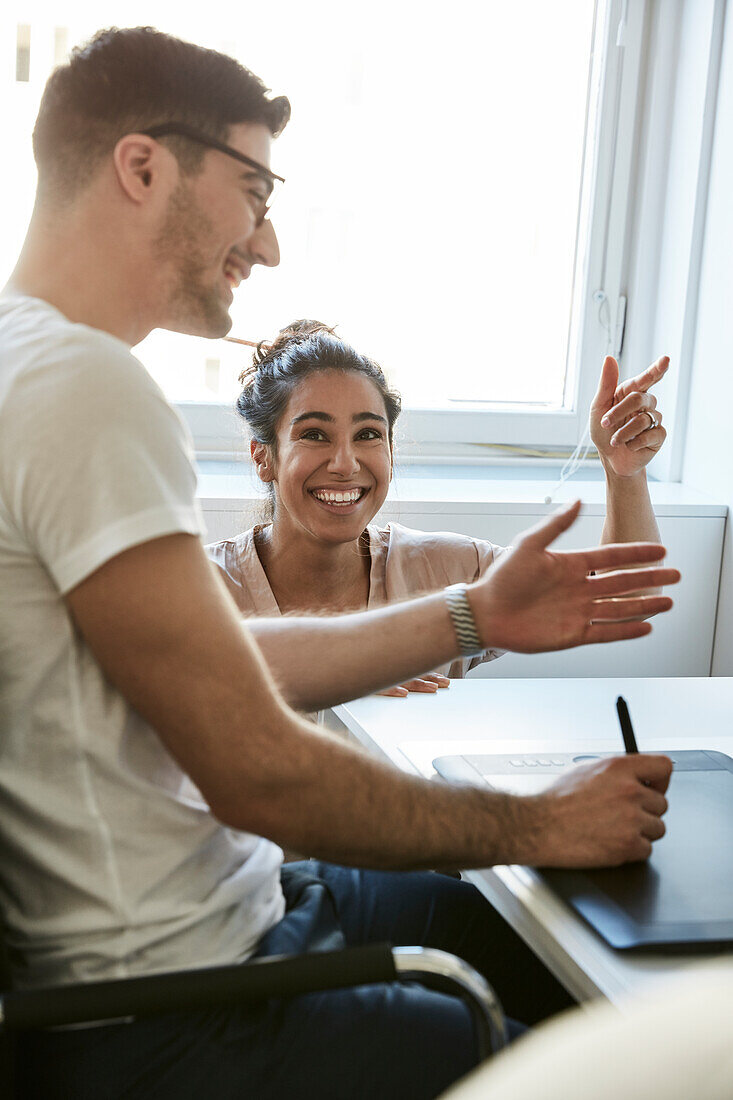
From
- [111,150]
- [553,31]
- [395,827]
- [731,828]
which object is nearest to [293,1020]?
[395,827]

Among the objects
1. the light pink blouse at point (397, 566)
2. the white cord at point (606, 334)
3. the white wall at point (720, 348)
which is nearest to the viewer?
the light pink blouse at point (397, 566)

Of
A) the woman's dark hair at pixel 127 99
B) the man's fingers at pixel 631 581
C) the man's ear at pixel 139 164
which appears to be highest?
the woman's dark hair at pixel 127 99

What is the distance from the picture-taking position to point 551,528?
1204 millimetres

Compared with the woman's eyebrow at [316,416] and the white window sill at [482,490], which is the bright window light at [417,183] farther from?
the woman's eyebrow at [316,416]

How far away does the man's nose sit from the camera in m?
1.21

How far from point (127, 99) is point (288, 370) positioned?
3.02 feet

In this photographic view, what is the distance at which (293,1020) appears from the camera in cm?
100

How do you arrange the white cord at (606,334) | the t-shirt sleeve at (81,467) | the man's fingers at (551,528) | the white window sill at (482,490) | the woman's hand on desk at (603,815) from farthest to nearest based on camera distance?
the white cord at (606,334) → the white window sill at (482,490) → the man's fingers at (551,528) → the woman's hand on desk at (603,815) → the t-shirt sleeve at (81,467)

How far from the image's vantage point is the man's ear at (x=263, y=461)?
6.77 ft

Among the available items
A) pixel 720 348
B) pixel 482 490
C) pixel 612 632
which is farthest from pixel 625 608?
pixel 720 348

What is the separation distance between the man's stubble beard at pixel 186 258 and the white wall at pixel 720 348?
1711mm

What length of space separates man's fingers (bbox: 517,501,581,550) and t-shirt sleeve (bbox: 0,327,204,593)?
0.41 metres

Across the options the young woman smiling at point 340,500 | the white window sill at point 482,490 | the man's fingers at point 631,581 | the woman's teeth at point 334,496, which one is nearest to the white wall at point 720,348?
the white window sill at point 482,490

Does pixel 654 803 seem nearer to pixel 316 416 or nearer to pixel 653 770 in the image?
pixel 653 770
